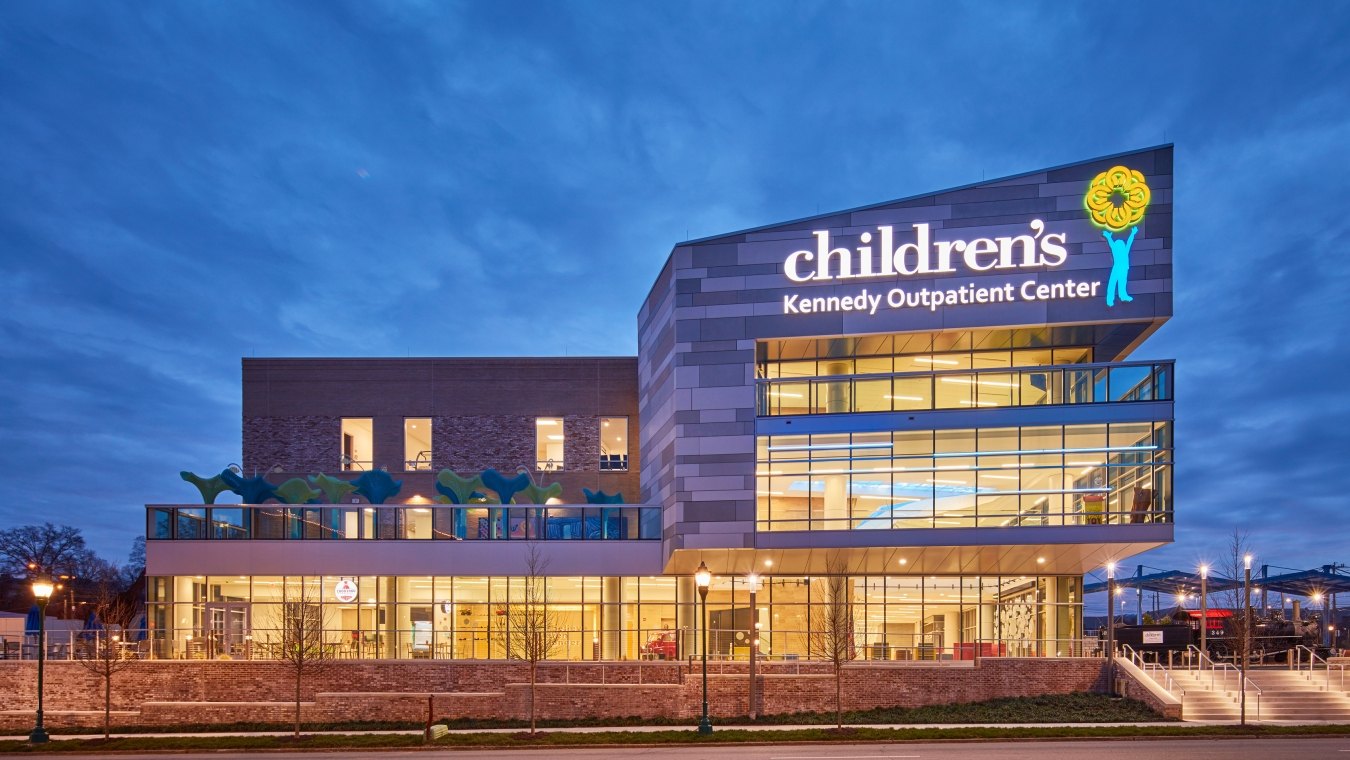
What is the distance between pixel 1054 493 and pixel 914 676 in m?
7.93

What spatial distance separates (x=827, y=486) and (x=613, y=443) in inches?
533

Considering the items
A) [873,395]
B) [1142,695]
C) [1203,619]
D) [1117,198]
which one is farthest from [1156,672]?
[1117,198]

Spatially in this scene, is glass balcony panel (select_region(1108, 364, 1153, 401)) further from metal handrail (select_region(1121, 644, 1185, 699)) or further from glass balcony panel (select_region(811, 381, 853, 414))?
glass balcony panel (select_region(811, 381, 853, 414))

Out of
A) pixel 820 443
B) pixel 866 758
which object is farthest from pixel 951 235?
pixel 866 758

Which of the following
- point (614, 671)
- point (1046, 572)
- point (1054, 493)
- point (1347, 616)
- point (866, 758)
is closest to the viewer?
point (866, 758)

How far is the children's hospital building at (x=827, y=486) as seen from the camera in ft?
117

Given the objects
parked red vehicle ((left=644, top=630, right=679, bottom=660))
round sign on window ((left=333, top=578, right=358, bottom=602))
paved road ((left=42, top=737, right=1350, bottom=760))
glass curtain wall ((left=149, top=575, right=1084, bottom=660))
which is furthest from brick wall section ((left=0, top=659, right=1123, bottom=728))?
round sign on window ((left=333, top=578, right=358, bottom=602))

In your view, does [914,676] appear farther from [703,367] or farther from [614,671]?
[703,367]

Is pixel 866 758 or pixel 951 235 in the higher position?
pixel 951 235

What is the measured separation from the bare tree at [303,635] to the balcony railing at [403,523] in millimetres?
2452

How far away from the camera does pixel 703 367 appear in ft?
124

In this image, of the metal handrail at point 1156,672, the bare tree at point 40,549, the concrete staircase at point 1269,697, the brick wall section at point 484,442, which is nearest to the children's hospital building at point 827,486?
the metal handrail at point 1156,672

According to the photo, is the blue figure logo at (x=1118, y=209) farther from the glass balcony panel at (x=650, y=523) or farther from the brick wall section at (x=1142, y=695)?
the glass balcony panel at (x=650, y=523)

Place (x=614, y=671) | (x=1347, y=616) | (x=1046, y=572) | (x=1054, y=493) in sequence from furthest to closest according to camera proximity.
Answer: (x=1347, y=616)
(x=1046, y=572)
(x=1054, y=493)
(x=614, y=671)
